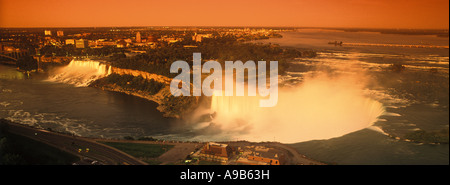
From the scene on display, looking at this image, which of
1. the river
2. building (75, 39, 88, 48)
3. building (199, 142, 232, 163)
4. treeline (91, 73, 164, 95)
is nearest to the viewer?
building (199, 142, 232, 163)

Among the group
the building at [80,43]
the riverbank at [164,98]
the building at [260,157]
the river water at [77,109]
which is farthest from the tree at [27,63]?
the building at [260,157]

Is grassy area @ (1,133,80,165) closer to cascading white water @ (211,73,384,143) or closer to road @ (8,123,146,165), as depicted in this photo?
road @ (8,123,146,165)

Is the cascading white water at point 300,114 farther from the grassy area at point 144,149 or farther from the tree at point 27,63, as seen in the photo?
the tree at point 27,63

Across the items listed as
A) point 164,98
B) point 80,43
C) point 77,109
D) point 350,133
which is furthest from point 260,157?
point 80,43

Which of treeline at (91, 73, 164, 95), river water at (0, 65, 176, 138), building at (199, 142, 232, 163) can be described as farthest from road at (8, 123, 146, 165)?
treeline at (91, 73, 164, 95)
